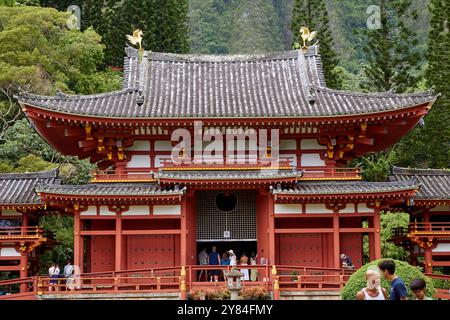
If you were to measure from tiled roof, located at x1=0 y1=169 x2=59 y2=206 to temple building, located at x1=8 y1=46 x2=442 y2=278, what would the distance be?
4.43 feet

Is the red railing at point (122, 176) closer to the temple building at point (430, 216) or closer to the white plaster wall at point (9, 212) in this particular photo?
the white plaster wall at point (9, 212)

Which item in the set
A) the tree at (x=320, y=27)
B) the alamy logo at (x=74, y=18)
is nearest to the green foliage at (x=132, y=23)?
the alamy logo at (x=74, y=18)

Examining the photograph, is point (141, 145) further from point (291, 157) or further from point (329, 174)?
point (329, 174)

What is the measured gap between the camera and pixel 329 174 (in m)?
24.5

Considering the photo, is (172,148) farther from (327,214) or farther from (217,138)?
(327,214)

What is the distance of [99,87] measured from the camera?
46.1 metres

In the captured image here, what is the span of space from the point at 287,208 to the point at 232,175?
2.13m

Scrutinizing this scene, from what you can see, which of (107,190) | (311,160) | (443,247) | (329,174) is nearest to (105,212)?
(107,190)

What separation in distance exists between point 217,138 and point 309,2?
25.6m

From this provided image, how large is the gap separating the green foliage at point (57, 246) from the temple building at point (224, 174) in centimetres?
A: 664

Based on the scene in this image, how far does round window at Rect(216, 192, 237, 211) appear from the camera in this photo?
2495 centimetres

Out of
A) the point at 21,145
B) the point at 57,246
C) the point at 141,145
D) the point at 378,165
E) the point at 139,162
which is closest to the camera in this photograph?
the point at 139,162

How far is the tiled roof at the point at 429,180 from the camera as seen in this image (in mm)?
25859
